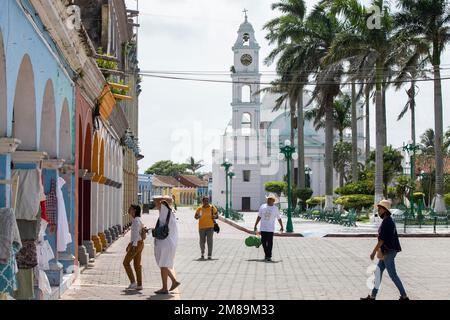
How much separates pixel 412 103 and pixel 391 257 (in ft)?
159

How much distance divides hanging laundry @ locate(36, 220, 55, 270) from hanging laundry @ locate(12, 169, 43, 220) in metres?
0.60

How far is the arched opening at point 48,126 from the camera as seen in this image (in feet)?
41.1

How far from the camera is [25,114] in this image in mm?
10805

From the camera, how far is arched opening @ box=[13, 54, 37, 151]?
34.7ft

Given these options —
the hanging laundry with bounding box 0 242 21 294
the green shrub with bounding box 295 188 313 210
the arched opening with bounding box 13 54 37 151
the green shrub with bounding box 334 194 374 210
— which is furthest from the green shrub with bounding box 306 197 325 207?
the hanging laundry with bounding box 0 242 21 294

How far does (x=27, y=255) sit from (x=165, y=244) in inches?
111

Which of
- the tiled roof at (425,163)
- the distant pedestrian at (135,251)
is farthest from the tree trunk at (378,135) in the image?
the tiled roof at (425,163)

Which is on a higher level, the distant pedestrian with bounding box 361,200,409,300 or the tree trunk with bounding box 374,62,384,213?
the tree trunk with bounding box 374,62,384,213

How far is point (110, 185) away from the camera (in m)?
24.4

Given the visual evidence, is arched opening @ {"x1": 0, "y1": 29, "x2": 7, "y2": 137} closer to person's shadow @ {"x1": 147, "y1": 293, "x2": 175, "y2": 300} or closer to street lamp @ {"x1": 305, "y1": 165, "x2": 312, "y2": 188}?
person's shadow @ {"x1": 147, "y1": 293, "x2": 175, "y2": 300}

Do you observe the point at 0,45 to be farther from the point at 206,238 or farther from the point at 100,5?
the point at 100,5

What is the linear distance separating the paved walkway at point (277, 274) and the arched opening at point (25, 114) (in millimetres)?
2732
